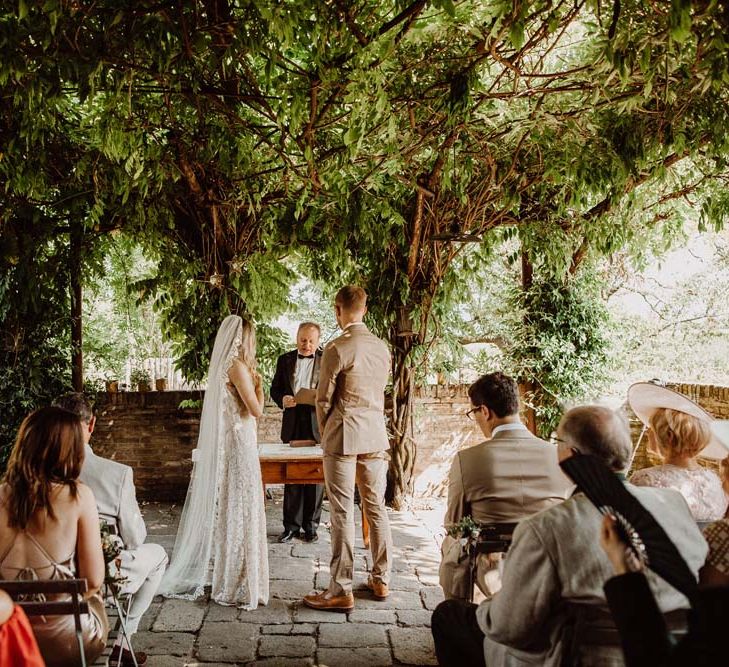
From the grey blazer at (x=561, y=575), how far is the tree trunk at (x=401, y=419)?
16.7 feet

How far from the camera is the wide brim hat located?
10.7ft

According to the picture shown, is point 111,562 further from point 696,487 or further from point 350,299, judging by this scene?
point 696,487

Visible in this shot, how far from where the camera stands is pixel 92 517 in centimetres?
272

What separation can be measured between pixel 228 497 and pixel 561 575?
3116 mm

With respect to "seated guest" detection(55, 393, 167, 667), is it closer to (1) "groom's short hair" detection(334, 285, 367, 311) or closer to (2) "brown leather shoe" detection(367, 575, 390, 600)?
(2) "brown leather shoe" detection(367, 575, 390, 600)

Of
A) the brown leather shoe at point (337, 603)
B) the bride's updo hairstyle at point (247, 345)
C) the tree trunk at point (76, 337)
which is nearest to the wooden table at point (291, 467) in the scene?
the bride's updo hairstyle at point (247, 345)

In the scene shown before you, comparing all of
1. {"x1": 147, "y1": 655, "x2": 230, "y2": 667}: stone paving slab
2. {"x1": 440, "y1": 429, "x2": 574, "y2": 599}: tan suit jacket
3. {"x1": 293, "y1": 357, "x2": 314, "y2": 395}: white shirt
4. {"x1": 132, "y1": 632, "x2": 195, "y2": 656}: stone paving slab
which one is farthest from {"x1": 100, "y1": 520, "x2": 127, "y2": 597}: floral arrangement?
{"x1": 293, "y1": 357, "x2": 314, "y2": 395}: white shirt

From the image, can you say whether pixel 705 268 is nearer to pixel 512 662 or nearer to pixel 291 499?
pixel 291 499

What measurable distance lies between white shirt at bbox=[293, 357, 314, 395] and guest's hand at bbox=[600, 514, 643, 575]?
→ 4822mm

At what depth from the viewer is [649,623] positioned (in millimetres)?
1588

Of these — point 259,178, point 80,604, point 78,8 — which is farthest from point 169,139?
point 80,604

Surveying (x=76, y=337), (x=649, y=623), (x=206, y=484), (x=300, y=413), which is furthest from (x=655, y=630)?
(x=76, y=337)

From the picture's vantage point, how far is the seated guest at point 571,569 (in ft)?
6.63

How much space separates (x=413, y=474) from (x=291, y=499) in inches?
68.5
